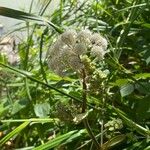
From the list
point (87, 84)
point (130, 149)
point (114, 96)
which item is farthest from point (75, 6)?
point (87, 84)

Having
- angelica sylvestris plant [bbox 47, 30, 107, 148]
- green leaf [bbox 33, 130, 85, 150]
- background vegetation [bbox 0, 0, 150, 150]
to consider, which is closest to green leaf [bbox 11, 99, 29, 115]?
background vegetation [bbox 0, 0, 150, 150]

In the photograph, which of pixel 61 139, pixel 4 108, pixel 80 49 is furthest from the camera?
pixel 4 108

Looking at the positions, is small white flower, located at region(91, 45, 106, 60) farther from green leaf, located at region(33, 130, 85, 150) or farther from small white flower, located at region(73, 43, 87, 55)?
green leaf, located at region(33, 130, 85, 150)

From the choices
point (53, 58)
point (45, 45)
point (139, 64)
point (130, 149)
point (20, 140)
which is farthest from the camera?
point (45, 45)

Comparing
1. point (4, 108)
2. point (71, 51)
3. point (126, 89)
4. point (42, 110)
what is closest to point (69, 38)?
point (71, 51)

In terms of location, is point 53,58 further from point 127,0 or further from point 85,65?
point 127,0

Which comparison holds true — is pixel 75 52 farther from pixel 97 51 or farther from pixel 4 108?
pixel 4 108
